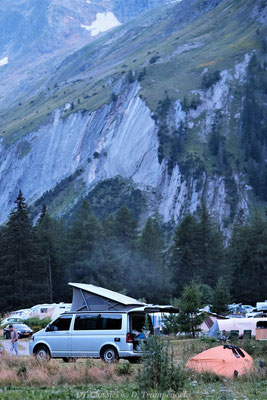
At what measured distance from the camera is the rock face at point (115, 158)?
121938 mm

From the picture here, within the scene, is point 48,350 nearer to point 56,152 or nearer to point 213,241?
point 213,241

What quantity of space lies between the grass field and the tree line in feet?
149

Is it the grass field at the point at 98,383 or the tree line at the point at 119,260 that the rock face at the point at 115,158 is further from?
the grass field at the point at 98,383

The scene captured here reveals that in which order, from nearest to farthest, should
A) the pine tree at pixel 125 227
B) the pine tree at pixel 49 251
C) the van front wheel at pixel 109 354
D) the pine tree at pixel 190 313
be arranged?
1. the van front wheel at pixel 109 354
2. the pine tree at pixel 190 313
3. the pine tree at pixel 49 251
4. the pine tree at pixel 125 227

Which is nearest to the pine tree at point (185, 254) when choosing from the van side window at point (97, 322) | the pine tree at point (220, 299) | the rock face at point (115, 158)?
the pine tree at point (220, 299)

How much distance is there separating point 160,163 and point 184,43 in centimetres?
7582

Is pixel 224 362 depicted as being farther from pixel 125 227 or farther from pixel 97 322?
pixel 125 227

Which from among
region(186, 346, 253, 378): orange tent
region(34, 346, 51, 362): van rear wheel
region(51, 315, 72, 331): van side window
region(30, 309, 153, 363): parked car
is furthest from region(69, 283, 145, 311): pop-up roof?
region(186, 346, 253, 378): orange tent

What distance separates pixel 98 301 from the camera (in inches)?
1041

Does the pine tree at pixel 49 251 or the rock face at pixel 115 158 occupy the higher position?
the rock face at pixel 115 158

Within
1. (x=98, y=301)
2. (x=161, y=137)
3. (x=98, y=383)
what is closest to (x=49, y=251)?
(x=98, y=301)

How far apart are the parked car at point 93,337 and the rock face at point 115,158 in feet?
315

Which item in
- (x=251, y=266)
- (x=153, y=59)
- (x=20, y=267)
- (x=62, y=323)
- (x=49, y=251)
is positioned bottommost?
(x=62, y=323)

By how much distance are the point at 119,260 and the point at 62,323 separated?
4925cm
